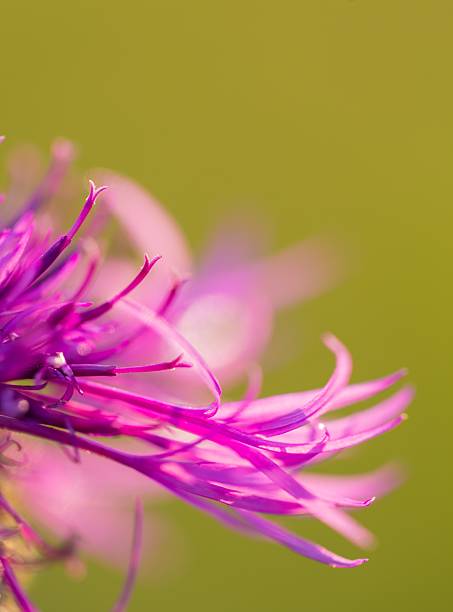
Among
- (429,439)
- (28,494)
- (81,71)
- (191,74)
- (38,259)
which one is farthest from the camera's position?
(191,74)

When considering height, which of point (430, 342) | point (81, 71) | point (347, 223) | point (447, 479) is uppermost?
point (81, 71)

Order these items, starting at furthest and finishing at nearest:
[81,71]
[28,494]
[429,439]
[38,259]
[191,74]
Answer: [191,74], [81,71], [429,439], [28,494], [38,259]

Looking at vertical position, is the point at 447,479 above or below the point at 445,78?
below

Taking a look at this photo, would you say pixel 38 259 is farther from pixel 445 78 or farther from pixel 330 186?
pixel 445 78

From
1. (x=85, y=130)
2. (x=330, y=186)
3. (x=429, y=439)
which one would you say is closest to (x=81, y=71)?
(x=85, y=130)

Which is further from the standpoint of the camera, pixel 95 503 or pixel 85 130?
pixel 85 130
